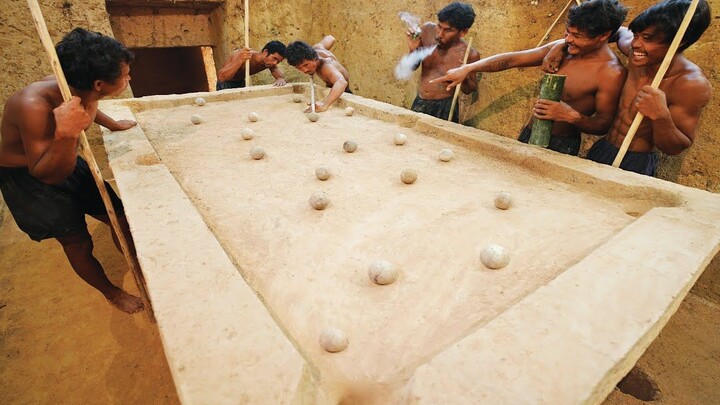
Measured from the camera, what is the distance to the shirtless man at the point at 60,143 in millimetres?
2150

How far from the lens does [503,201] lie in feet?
6.42

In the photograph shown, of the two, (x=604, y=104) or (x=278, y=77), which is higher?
(x=604, y=104)

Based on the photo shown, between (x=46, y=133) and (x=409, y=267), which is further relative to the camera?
(x=46, y=133)

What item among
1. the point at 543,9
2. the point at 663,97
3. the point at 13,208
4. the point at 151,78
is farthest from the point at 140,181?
the point at 151,78

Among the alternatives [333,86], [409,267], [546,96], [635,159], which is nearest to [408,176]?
[409,267]

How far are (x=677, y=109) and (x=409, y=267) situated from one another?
221 centimetres

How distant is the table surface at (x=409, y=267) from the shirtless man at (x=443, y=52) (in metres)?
1.87

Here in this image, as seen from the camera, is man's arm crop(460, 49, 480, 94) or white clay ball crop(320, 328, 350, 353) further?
man's arm crop(460, 49, 480, 94)

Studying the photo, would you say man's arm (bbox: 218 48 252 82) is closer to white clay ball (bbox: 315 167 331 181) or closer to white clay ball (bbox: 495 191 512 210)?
white clay ball (bbox: 315 167 331 181)

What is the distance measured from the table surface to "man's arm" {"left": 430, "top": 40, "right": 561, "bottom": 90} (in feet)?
2.50

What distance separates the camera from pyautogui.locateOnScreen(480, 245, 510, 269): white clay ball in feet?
5.00

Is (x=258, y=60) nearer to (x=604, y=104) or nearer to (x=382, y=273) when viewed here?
(x=604, y=104)

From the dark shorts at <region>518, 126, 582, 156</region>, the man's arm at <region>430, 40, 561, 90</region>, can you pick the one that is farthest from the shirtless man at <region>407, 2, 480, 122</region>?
the dark shorts at <region>518, 126, 582, 156</region>

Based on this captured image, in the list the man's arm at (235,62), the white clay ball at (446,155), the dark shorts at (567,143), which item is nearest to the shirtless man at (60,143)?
the white clay ball at (446,155)
